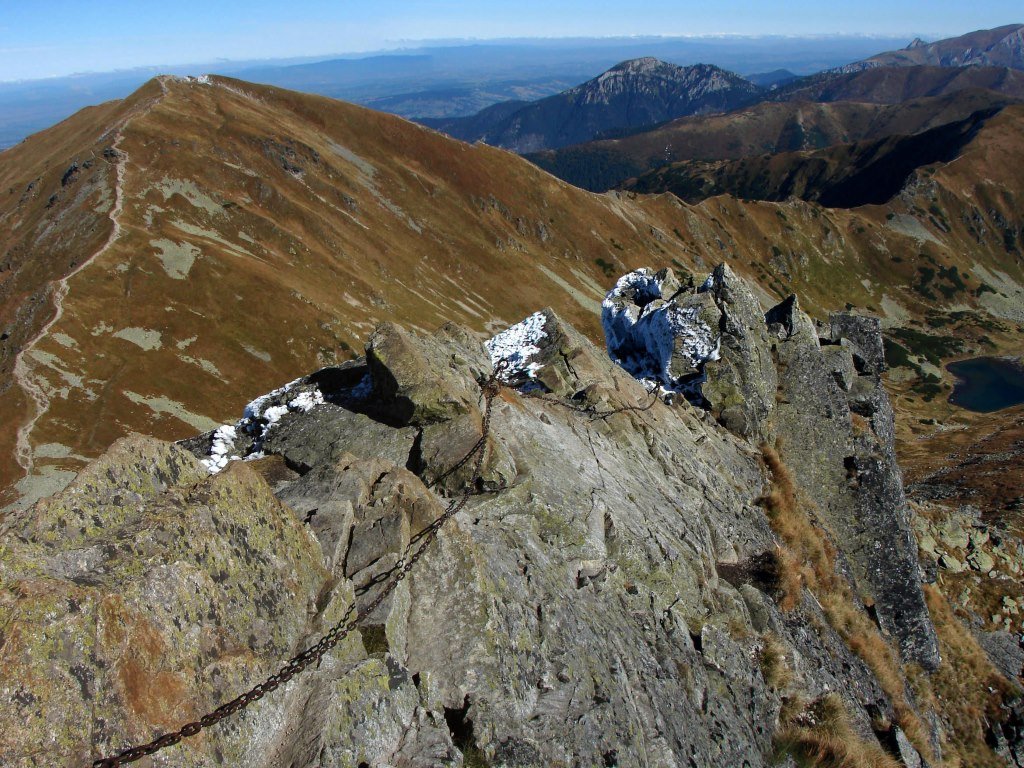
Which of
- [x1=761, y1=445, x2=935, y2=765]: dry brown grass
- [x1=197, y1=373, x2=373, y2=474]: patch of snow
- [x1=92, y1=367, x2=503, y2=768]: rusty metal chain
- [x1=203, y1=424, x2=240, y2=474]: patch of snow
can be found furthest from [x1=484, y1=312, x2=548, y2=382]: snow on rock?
[x1=761, y1=445, x2=935, y2=765]: dry brown grass

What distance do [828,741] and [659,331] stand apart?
22590mm

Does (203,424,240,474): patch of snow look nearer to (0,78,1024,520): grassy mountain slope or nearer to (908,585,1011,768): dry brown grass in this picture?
(908,585,1011,768): dry brown grass

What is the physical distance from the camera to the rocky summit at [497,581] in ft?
27.6

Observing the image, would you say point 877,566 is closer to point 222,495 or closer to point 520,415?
point 520,415

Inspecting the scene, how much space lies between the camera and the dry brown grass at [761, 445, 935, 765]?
20.5m

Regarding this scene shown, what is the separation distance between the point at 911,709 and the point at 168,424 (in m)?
79.3

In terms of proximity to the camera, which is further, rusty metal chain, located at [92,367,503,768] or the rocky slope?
the rocky slope

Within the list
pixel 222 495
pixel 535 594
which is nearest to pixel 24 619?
pixel 222 495

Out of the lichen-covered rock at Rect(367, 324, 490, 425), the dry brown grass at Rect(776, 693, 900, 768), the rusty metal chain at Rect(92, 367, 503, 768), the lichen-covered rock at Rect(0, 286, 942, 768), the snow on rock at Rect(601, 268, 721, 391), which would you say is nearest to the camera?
the rusty metal chain at Rect(92, 367, 503, 768)

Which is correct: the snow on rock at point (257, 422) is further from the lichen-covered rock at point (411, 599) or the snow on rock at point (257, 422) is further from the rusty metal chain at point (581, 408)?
the rusty metal chain at point (581, 408)

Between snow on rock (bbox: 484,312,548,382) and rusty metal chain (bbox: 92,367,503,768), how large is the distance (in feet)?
34.9

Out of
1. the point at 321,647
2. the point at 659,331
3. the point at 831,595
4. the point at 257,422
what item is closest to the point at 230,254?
the point at 659,331

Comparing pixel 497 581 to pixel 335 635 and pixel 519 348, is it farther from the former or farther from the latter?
pixel 519 348

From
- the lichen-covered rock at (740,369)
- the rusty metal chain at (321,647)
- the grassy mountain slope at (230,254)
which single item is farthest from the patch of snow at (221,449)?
the grassy mountain slope at (230,254)
